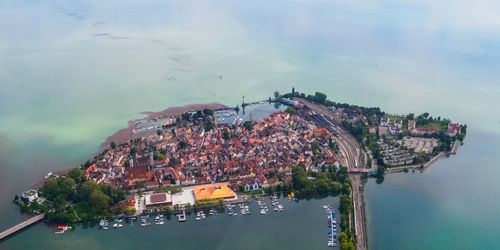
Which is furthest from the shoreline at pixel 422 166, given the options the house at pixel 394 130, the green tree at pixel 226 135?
the green tree at pixel 226 135

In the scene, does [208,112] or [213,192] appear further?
[208,112]

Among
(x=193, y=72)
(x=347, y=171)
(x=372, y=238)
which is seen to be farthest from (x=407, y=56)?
(x=372, y=238)

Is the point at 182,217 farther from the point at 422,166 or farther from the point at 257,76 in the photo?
the point at 257,76

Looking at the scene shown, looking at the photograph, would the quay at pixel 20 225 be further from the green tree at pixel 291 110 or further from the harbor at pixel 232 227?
the green tree at pixel 291 110

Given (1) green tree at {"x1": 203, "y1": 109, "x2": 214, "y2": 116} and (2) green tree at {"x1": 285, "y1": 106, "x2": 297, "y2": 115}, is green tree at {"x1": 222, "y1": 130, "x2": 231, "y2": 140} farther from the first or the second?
(2) green tree at {"x1": 285, "y1": 106, "x2": 297, "y2": 115}

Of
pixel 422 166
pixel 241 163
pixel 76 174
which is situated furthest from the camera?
pixel 422 166

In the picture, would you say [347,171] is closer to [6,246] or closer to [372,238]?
[372,238]

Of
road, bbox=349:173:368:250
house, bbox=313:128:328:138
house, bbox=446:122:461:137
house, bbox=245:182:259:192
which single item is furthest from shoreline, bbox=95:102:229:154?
house, bbox=446:122:461:137

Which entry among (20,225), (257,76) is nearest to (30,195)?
(20,225)
